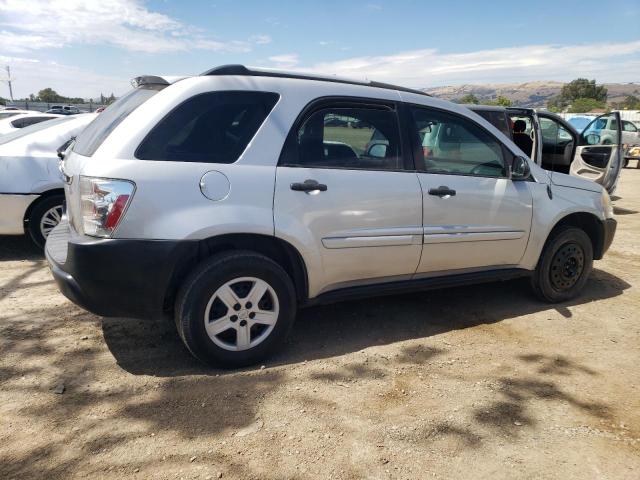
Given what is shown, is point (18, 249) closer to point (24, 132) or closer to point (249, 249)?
point (24, 132)

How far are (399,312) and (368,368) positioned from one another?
1079mm

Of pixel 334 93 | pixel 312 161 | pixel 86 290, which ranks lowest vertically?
pixel 86 290

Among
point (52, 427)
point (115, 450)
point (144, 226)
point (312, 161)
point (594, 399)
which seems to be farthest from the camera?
point (312, 161)

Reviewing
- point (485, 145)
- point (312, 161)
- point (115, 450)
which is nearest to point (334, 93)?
point (312, 161)

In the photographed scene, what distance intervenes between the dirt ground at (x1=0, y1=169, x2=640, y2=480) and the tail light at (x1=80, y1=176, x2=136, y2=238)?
0.96m

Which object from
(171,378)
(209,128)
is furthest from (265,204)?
(171,378)

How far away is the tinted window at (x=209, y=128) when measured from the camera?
2.93 m

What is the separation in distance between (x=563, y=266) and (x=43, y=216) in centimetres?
519

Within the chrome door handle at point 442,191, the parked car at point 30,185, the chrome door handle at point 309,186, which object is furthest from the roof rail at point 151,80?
the parked car at point 30,185

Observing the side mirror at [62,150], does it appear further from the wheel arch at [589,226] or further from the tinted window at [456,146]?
the wheel arch at [589,226]

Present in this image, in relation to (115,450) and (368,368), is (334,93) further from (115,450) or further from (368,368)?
(115,450)

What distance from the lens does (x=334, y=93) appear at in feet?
11.3

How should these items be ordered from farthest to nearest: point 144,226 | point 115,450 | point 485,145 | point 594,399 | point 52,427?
1. point 485,145
2. point 594,399
3. point 144,226
4. point 52,427
5. point 115,450

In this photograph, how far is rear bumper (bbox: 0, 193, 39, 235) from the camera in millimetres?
5156
